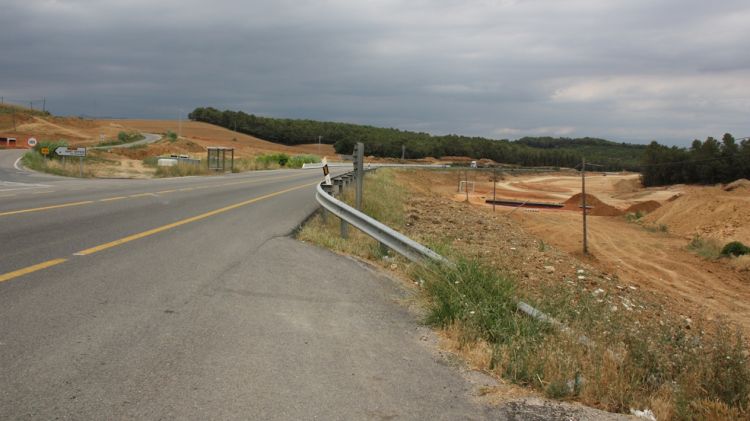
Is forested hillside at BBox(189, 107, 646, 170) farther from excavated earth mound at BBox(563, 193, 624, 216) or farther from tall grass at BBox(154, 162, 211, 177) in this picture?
tall grass at BBox(154, 162, 211, 177)

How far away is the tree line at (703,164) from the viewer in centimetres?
4572

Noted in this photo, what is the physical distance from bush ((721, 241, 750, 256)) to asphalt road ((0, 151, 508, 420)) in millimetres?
17505

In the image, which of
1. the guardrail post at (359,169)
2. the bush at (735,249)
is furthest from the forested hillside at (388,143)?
the guardrail post at (359,169)

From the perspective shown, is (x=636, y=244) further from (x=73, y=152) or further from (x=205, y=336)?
(x=73, y=152)

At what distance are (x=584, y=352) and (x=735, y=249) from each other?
19.6 metres

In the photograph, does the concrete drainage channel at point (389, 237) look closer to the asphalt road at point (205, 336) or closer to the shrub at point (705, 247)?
the asphalt road at point (205, 336)

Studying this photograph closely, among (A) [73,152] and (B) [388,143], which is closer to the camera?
(A) [73,152]

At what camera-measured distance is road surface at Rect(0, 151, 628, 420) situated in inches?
165

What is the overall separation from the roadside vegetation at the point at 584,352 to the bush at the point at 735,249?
1751 centimetres

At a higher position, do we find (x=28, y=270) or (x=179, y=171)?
(x=179, y=171)

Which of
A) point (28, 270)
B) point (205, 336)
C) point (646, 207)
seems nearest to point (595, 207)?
point (646, 207)

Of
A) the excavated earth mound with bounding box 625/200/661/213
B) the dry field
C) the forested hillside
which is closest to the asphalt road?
the dry field

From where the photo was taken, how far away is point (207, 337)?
A: 17.9 feet

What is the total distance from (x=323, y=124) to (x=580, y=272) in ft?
554
